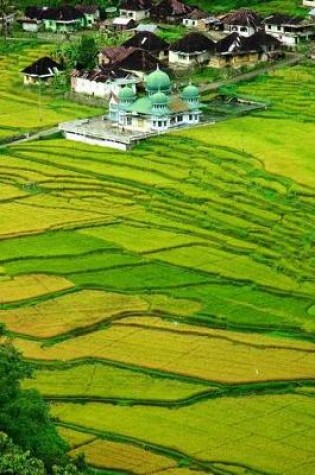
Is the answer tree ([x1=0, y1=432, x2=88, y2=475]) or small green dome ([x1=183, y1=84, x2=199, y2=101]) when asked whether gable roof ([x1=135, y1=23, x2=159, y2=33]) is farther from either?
tree ([x1=0, y1=432, x2=88, y2=475])

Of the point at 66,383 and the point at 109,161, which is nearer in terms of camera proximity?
the point at 66,383

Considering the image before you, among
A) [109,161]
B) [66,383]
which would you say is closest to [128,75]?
[109,161]

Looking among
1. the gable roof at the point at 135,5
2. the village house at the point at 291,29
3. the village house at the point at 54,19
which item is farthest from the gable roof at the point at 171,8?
the village house at the point at 291,29

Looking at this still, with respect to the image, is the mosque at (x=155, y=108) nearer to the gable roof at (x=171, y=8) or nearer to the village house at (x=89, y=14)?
the gable roof at (x=171, y=8)

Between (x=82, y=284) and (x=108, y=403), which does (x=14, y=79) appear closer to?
(x=82, y=284)

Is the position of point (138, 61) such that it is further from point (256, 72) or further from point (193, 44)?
point (256, 72)

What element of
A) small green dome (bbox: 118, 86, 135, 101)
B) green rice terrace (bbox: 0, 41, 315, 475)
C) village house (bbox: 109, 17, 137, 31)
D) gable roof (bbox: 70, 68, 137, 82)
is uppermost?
village house (bbox: 109, 17, 137, 31)

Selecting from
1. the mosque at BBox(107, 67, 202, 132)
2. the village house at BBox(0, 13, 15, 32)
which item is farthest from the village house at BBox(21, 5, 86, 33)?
→ the mosque at BBox(107, 67, 202, 132)
